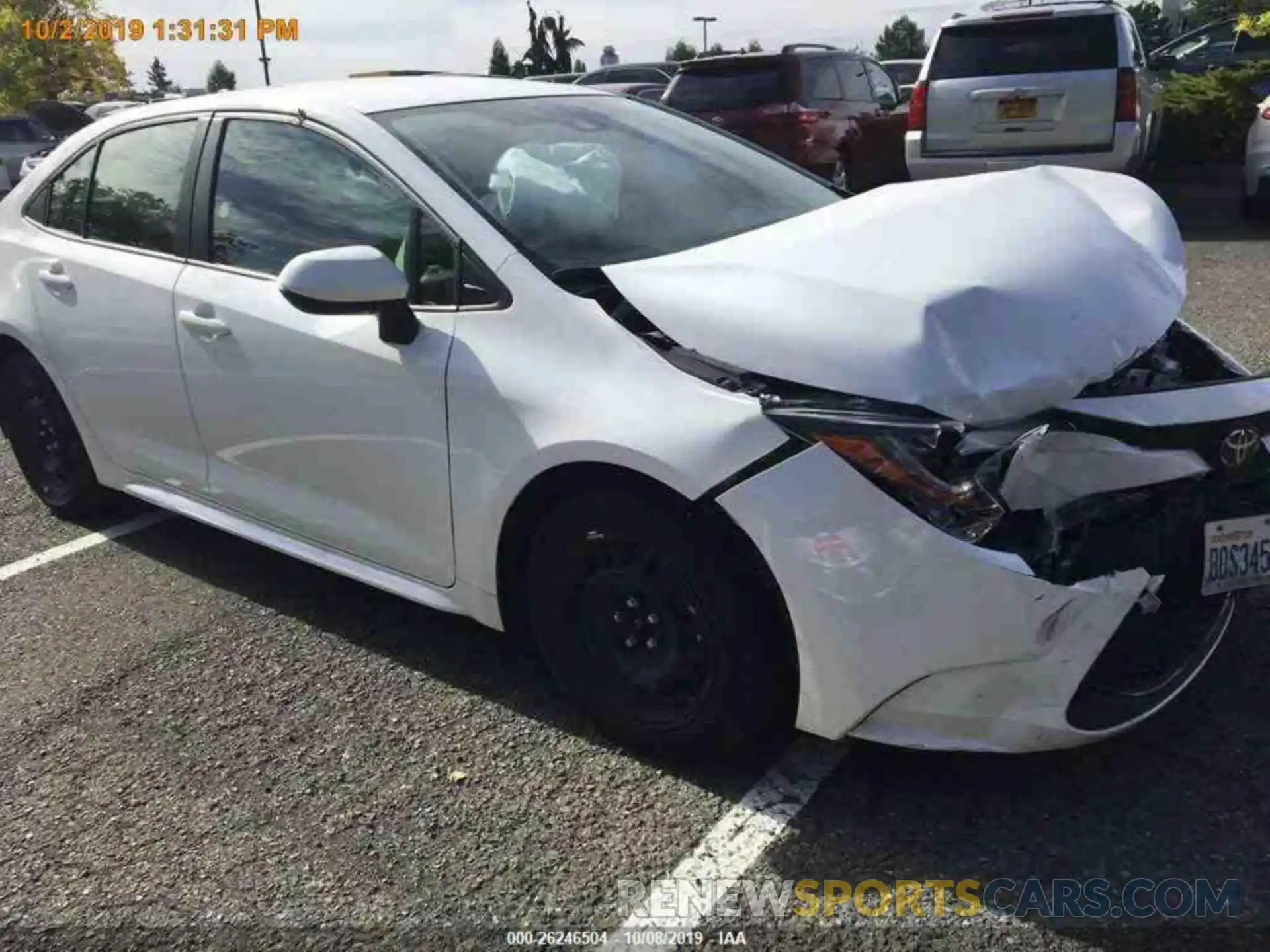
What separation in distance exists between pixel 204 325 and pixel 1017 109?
7879mm

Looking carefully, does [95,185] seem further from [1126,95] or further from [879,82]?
[879,82]

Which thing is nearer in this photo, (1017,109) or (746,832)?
(746,832)

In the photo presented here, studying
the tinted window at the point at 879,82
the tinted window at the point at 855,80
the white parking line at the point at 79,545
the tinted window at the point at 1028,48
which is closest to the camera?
the white parking line at the point at 79,545

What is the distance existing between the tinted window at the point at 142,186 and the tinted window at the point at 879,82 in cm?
1034

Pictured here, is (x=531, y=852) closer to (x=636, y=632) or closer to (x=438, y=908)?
(x=438, y=908)

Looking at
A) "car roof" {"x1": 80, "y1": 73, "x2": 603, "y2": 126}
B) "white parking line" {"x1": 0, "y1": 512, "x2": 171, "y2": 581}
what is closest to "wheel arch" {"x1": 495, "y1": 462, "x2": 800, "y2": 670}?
"car roof" {"x1": 80, "y1": 73, "x2": 603, "y2": 126}

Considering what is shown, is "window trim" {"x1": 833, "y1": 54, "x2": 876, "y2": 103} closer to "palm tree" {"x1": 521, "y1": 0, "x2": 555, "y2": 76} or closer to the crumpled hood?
the crumpled hood

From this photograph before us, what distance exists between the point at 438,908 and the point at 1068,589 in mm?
1463

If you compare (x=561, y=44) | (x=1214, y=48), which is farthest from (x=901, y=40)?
(x=1214, y=48)

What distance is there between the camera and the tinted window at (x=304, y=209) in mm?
3104

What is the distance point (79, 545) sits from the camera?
15.0 ft

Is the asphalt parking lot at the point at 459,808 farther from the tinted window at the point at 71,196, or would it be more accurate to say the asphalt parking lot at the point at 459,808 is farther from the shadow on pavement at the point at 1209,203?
the shadow on pavement at the point at 1209,203

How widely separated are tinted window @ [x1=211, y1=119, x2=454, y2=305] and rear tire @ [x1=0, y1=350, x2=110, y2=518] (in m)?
1.29

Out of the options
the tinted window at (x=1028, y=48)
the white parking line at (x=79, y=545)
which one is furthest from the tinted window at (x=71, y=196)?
the tinted window at (x=1028, y=48)
